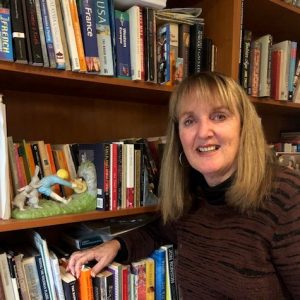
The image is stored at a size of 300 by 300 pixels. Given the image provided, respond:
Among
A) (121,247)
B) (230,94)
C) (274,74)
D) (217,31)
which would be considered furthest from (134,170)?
(274,74)

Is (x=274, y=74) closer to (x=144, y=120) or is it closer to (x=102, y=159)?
(x=144, y=120)

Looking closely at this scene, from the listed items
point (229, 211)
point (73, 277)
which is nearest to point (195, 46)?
point (229, 211)

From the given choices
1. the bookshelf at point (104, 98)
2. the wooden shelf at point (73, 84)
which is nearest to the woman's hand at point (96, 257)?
the bookshelf at point (104, 98)

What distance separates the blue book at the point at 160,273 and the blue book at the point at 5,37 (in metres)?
0.72

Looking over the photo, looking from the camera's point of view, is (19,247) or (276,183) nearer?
(276,183)

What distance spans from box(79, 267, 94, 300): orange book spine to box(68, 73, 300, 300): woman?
2 cm

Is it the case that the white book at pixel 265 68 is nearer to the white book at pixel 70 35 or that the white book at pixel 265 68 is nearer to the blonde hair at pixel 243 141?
the blonde hair at pixel 243 141

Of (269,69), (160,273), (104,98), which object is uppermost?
(269,69)

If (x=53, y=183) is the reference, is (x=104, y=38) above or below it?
above

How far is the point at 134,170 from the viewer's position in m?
1.01

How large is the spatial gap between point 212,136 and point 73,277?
544mm

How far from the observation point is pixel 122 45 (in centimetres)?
97

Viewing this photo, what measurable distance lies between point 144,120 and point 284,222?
741mm

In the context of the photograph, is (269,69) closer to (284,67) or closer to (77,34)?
(284,67)
